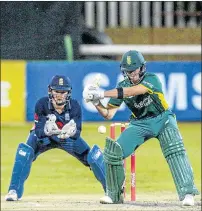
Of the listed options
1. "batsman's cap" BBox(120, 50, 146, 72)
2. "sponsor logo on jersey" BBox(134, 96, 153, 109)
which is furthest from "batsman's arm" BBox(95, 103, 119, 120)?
"batsman's cap" BBox(120, 50, 146, 72)

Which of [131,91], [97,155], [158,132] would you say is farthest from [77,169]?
[131,91]

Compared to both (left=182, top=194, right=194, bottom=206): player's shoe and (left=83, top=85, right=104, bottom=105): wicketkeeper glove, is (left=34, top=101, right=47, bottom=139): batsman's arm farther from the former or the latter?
(left=182, top=194, right=194, bottom=206): player's shoe

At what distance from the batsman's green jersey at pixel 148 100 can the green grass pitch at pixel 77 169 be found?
329 cm

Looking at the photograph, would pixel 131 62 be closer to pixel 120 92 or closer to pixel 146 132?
pixel 120 92

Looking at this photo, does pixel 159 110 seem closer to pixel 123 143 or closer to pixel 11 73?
pixel 123 143

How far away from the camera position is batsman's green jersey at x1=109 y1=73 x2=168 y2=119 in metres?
11.9

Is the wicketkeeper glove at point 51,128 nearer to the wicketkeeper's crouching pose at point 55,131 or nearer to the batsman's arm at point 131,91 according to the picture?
the wicketkeeper's crouching pose at point 55,131

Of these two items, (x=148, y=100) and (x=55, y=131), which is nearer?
(x=148, y=100)

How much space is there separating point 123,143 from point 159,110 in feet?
1.71

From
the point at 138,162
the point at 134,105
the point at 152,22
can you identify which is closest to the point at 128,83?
the point at 134,105

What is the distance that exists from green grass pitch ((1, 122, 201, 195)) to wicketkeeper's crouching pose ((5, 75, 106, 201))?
2.28 m

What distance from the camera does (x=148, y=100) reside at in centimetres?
1197

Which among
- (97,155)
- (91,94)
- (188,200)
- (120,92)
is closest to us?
(91,94)

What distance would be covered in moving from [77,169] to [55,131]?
16.3 feet
